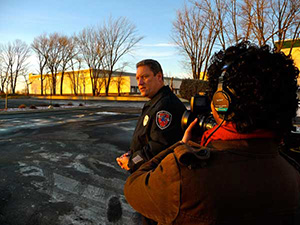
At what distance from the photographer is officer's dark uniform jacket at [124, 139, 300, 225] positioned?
792 mm

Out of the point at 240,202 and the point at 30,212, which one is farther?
the point at 30,212

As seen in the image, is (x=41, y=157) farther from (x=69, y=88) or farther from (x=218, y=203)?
(x=69, y=88)

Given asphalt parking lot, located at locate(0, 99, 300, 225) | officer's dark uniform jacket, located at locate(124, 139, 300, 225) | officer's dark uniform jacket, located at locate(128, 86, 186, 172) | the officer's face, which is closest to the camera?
officer's dark uniform jacket, located at locate(124, 139, 300, 225)

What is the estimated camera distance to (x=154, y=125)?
2041mm

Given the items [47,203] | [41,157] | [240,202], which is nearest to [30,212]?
[47,203]

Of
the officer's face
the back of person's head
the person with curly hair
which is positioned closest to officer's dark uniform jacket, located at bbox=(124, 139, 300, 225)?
the person with curly hair

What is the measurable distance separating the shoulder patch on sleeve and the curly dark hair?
1080mm

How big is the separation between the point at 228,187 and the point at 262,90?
400mm

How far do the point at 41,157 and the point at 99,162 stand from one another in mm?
1359

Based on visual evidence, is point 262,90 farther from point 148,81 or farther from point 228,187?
point 148,81

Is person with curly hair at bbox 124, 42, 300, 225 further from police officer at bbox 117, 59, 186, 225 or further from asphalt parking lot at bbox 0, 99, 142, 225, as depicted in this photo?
asphalt parking lot at bbox 0, 99, 142, 225

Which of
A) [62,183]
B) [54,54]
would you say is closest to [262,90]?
[62,183]

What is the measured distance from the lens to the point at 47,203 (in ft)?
9.57

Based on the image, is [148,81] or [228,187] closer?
[228,187]
